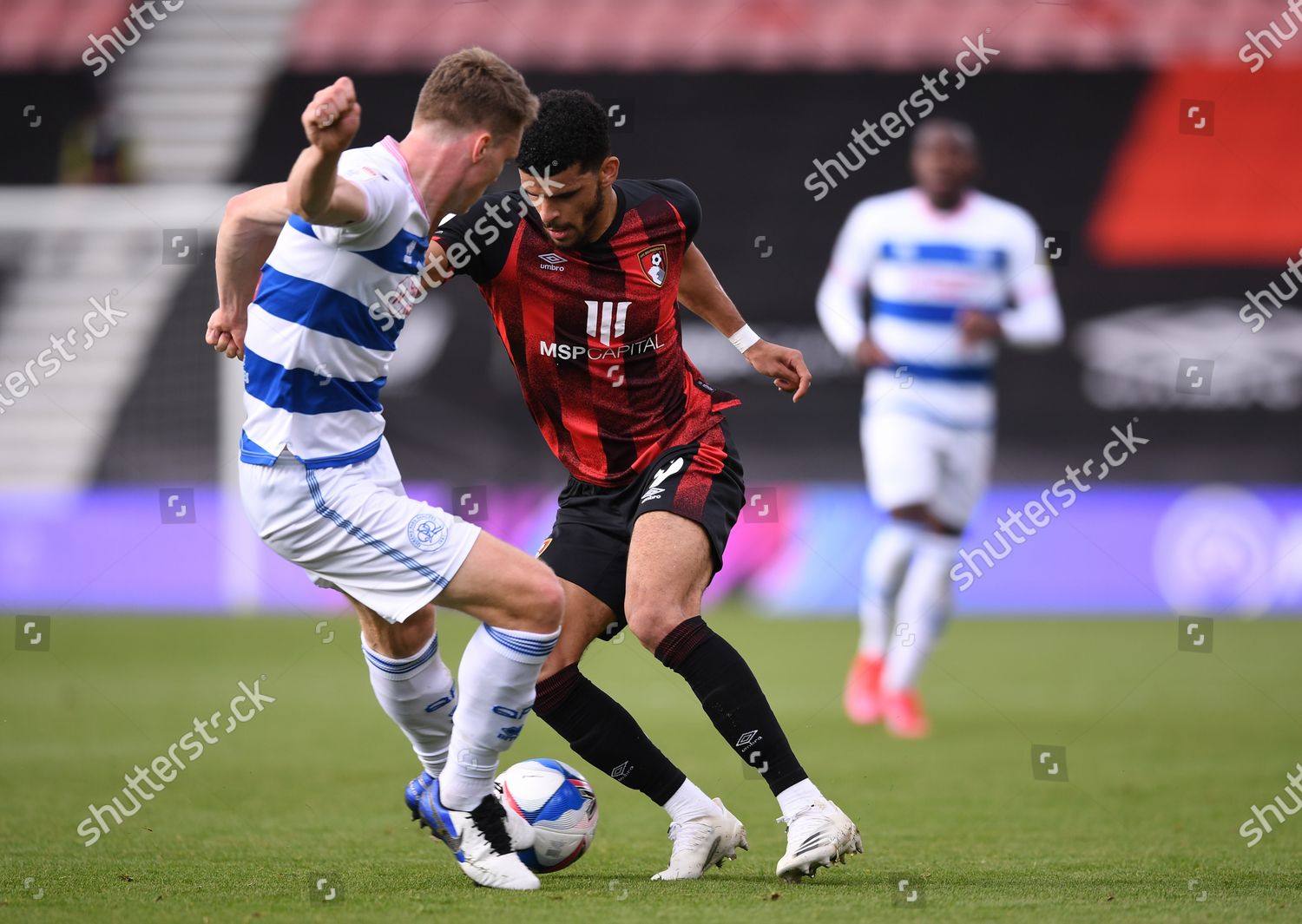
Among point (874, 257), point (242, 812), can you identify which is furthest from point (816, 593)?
point (242, 812)

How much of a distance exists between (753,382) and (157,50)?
738 centimetres

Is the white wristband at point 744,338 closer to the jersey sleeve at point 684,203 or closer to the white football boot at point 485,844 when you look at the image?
the jersey sleeve at point 684,203

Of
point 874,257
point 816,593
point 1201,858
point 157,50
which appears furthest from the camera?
point 157,50

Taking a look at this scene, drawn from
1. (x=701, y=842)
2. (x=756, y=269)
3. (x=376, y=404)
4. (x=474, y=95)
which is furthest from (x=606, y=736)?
(x=756, y=269)

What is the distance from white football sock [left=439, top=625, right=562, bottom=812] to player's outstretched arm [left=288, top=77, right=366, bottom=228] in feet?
3.76

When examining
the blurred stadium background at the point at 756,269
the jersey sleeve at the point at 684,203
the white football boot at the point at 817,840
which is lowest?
the blurred stadium background at the point at 756,269

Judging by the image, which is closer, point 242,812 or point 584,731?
point 584,731

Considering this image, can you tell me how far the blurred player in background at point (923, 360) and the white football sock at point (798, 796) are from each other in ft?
12.5

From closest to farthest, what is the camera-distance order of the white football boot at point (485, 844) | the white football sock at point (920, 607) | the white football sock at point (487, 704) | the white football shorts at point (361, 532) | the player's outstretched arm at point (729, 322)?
the white football shorts at point (361, 532), the white football sock at point (487, 704), the white football boot at point (485, 844), the player's outstretched arm at point (729, 322), the white football sock at point (920, 607)

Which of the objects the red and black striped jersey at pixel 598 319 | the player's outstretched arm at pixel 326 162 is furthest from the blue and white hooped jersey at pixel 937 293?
the player's outstretched arm at pixel 326 162

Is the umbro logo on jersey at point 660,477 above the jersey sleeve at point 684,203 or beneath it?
beneath

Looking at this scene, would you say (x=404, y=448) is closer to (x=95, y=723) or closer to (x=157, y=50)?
(x=157, y=50)

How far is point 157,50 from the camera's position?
52.7 feet

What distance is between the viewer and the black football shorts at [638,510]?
4.41m
